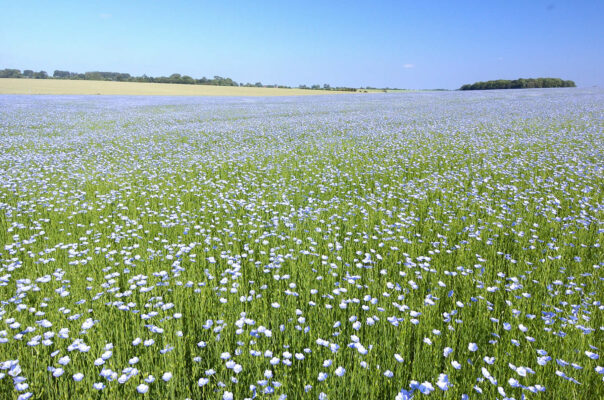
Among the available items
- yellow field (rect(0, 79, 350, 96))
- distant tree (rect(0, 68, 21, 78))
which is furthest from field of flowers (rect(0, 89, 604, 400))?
distant tree (rect(0, 68, 21, 78))

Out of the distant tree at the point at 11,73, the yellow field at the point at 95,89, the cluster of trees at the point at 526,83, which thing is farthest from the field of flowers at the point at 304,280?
the distant tree at the point at 11,73

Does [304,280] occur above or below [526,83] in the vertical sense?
below

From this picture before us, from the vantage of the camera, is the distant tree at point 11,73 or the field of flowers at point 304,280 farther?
the distant tree at point 11,73

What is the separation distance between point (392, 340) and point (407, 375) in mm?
333

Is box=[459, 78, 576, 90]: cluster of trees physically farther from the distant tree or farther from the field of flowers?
the distant tree

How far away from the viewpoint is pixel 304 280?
392 cm

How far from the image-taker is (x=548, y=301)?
11.4 ft

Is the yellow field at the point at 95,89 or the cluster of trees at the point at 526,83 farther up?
the cluster of trees at the point at 526,83

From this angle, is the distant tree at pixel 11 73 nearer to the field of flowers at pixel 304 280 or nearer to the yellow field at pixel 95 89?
the yellow field at pixel 95 89

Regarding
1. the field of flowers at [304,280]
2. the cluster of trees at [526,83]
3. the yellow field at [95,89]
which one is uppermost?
the cluster of trees at [526,83]

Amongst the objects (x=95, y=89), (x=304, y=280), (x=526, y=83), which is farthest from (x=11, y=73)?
(x=526, y=83)

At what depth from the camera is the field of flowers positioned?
2623mm

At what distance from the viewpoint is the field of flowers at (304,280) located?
262 centimetres

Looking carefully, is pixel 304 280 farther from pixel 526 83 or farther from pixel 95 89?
pixel 526 83
